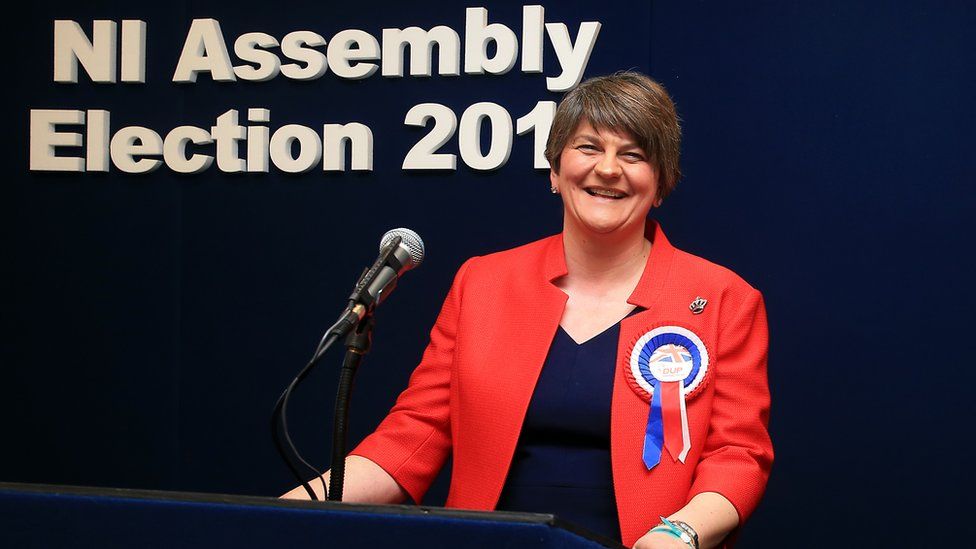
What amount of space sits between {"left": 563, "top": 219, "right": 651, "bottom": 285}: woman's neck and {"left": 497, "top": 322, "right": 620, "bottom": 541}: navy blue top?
15 cm

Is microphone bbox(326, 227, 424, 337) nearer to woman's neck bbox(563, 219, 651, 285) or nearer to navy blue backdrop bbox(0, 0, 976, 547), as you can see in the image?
woman's neck bbox(563, 219, 651, 285)

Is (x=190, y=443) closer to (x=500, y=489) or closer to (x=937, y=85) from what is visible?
(x=500, y=489)

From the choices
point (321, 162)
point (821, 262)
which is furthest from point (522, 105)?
point (821, 262)

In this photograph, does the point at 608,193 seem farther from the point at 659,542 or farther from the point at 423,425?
the point at 659,542

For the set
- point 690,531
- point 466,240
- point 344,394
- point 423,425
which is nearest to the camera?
point 344,394

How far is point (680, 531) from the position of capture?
187cm

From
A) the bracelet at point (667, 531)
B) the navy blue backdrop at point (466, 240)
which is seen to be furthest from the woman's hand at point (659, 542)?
the navy blue backdrop at point (466, 240)

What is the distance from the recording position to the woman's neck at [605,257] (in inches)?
90.8

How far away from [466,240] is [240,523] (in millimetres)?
2055

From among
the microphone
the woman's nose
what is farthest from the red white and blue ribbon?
the microphone

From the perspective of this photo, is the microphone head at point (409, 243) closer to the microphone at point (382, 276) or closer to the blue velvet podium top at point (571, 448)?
the microphone at point (382, 276)

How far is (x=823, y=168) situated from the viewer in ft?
9.75

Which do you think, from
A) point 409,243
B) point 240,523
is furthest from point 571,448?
point 240,523

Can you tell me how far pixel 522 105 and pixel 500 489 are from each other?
4.23 ft
